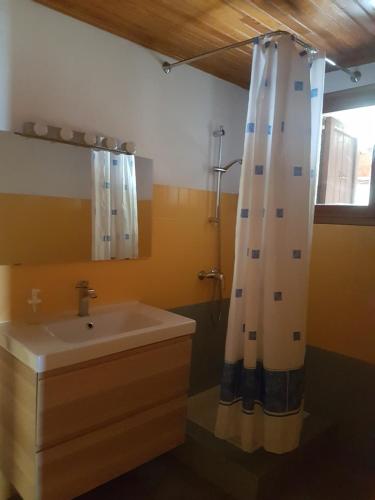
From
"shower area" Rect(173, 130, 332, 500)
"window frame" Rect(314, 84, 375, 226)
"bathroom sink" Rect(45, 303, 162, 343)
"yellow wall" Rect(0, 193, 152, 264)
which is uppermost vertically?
"window frame" Rect(314, 84, 375, 226)

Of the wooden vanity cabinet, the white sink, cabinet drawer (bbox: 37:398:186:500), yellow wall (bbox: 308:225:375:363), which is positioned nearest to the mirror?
the white sink

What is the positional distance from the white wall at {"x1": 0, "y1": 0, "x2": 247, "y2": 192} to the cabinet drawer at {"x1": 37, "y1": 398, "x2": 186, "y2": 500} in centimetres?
132

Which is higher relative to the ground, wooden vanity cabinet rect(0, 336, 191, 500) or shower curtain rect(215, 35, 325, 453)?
shower curtain rect(215, 35, 325, 453)

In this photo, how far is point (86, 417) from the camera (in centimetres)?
154

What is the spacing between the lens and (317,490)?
1906 mm

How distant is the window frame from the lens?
2248 mm

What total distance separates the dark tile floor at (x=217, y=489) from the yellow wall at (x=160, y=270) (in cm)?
90

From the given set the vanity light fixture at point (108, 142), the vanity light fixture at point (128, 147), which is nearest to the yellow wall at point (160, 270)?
the vanity light fixture at point (128, 147)

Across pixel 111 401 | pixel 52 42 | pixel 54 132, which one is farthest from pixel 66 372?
pixel 52 42

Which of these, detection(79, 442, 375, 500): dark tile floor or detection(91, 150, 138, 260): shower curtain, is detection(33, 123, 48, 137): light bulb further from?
detection(79, 442, 375, 500): dark tile floor

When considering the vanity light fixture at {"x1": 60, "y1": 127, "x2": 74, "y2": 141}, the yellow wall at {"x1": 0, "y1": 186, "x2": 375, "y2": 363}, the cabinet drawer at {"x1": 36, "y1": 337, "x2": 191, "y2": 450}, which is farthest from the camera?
the yellow wall at {"x1": 0, "y1": 186, "x2": 375, "y2": 363}

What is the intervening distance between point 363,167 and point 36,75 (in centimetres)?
192

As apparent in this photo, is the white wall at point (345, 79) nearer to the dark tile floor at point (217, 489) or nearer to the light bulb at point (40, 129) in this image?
the light bulb at point (40, 129)

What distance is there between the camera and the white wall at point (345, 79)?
2.23 meters
